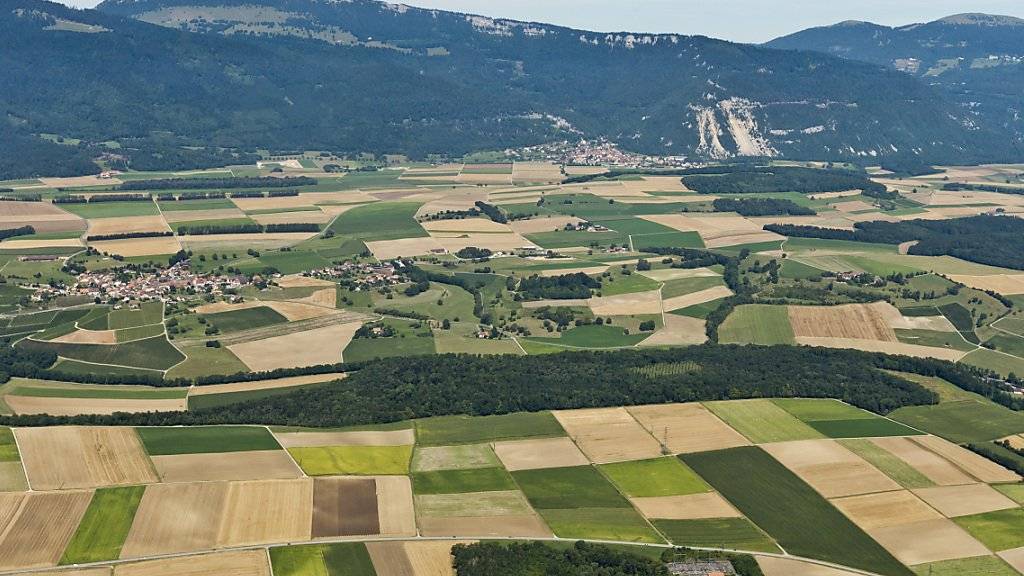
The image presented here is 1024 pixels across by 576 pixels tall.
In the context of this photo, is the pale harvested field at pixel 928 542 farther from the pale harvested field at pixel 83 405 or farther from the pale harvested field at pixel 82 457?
the pale harvested field at pixel 83 405

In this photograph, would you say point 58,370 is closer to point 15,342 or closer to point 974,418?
point 15,342

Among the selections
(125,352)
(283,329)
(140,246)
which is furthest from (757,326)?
(140,246)

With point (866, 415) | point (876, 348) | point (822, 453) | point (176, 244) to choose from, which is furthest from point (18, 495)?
point (176, 244)

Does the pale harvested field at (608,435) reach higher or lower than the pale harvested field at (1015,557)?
lower

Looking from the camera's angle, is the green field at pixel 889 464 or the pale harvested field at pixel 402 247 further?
the pale harvested field at pixel 402 247

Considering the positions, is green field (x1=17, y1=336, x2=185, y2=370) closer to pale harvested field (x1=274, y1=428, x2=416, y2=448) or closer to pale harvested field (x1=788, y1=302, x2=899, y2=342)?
pale harvested field (x1=274, y1=428, x2=416, y2=448)

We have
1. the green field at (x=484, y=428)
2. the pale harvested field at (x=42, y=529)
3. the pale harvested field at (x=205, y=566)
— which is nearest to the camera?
the pale harvested field at (x=205, y=566)

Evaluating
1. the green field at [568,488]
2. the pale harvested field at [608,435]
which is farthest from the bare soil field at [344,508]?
the pale harvested field at [608,435]
